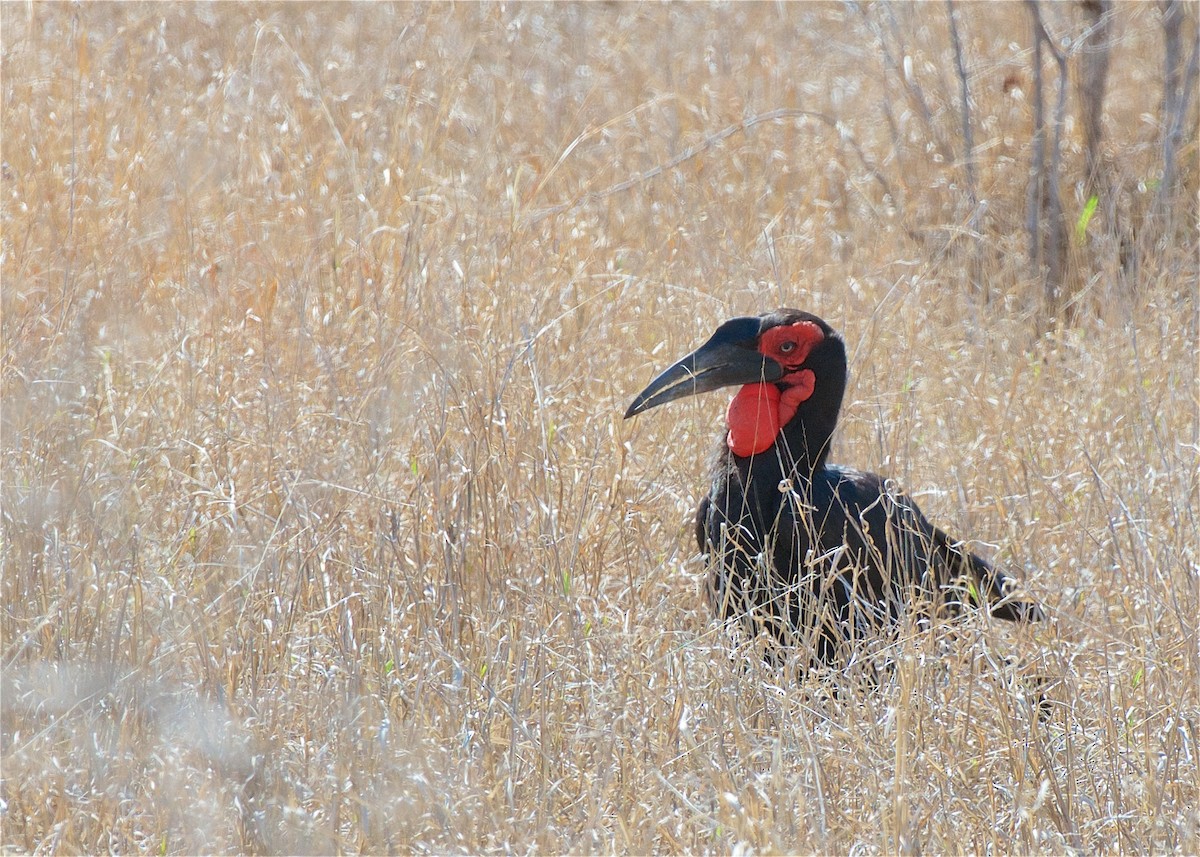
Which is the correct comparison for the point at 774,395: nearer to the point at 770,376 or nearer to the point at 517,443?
the point at 770,376

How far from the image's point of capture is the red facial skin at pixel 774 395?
2.99 metres

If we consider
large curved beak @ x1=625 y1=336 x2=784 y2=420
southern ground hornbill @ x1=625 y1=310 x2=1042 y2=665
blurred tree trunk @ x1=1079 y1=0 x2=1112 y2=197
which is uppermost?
blurred tree trunk @ x1=1079 y1=0 x2=1112 y2=197

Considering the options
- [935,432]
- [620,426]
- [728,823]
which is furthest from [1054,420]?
[728,823]

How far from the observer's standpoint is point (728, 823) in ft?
6.59

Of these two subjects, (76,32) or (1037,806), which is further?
(76,32)

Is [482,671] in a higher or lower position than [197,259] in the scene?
lower

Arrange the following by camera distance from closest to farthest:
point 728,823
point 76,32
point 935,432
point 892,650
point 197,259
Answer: point 728,823 < point 892,650 < point 935,432 < point 197,259 < point 76,32

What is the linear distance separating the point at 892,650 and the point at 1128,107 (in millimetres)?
3867

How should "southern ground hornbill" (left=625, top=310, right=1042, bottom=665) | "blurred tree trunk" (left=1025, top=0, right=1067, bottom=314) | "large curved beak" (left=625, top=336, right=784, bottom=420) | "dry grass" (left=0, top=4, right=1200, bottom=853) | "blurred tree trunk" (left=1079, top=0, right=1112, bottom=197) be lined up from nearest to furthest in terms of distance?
"dry grass" (left=0, top=4, right=1200, bottom=853), "southern ground hornbill" (left=625, top=310, right=1042, bottom=665), "large curved beak" (left=625, top=336, right=784, bottom=420), "blurred tree trunk" (left=1025, top=0, right=1067, bottom=314), "blurred tree trunk" (left=1079, top=0, right=1112, bottom=197)

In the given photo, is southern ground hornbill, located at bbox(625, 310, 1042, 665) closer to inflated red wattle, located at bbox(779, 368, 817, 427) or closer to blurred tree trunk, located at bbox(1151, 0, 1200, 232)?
inflated red wattle, located at bbox(779, 368, 817, 427)

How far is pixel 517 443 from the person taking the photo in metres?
3.14

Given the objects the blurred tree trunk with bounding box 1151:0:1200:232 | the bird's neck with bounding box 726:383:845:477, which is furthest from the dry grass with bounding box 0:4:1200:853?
the bird's neck with bounding box 726:383:845:477

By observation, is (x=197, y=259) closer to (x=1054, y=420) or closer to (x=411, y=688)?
(x=411, y=688)

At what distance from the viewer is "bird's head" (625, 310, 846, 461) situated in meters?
2.99
